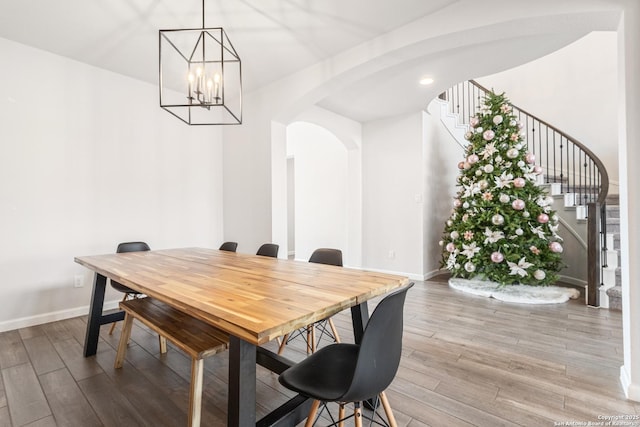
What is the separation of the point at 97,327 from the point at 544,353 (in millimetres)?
3410

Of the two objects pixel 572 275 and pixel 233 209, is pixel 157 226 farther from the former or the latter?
pixel 572 275

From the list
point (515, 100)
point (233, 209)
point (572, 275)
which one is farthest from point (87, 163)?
point (515, 100)

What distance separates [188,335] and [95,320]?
1.31 metres

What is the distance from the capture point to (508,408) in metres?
1.61

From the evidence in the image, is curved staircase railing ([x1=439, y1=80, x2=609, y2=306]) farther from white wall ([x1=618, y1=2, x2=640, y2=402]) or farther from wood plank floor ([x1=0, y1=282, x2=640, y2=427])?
white wall ([x1=618, y1=2, x2=640, y2=402])

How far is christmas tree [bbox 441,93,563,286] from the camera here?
3.59m

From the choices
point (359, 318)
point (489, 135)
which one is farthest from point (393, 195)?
point (359, 318)

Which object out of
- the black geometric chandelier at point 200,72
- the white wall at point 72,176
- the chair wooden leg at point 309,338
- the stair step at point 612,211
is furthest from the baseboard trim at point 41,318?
the stair step at point 612,211

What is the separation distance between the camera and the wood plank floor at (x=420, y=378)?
157cm

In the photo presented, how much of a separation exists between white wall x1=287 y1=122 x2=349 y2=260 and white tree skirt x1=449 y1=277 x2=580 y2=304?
225 cm

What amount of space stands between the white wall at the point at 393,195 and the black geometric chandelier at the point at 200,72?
2397mm

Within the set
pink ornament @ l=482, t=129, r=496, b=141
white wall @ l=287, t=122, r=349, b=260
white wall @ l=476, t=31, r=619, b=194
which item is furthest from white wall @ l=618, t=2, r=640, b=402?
white wall @ l=476, t=31, r=619, b=194

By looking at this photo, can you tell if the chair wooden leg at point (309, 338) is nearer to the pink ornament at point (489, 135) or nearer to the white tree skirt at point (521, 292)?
the white tree skirt at point (521, 292)

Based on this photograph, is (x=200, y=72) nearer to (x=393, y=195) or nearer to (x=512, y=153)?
(x=393, y=195)
